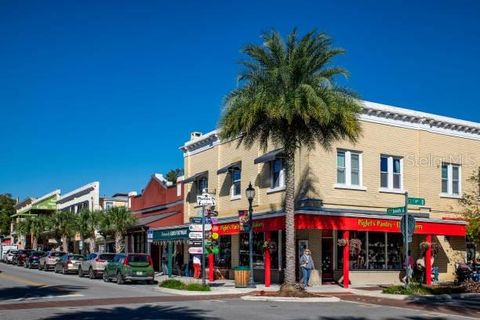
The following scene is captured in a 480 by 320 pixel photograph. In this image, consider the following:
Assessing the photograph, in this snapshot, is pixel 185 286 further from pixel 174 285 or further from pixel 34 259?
pixel 34 259

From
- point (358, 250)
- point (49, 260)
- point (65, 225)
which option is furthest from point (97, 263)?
point (65, 225)

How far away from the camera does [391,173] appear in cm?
3206

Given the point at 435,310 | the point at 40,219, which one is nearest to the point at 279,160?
the point at 435,310

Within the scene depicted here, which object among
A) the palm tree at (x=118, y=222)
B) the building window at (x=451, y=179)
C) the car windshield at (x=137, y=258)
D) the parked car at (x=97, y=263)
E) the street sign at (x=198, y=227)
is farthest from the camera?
the palm tree at (x=118, y=222)

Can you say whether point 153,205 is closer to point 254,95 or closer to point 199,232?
point 199,232

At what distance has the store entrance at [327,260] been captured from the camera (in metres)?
30.0

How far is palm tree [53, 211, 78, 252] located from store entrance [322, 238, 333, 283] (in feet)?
117

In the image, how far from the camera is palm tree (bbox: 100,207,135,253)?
4591cm

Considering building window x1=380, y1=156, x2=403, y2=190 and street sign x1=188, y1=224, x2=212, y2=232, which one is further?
building window x1=380, y1=156, x2=403, y2=190

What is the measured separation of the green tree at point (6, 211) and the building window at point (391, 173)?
309 feet

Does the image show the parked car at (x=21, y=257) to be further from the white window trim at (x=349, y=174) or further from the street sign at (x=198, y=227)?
the white window trim at (x=349, y=174)

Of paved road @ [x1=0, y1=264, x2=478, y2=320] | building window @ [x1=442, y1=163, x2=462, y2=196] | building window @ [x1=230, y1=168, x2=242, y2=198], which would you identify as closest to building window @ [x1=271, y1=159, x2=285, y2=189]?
building window @ [x1=230, y1=168, x2=242, y2=198]

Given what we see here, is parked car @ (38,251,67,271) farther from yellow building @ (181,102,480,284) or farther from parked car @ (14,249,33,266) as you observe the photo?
yellow building @ (181,102,480,284)

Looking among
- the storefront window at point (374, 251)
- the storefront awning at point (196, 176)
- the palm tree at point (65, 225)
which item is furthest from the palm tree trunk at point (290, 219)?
the palm tree at point (65, 225)
